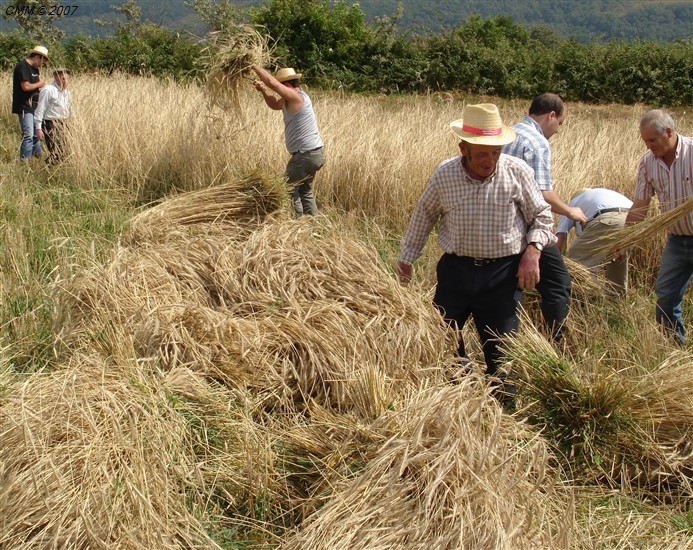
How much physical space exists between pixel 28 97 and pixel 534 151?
22.1 ft

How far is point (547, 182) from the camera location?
4.31 meters

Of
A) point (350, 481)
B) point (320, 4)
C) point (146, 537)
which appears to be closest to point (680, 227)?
point (350, 481)

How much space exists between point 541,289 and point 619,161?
130 inches

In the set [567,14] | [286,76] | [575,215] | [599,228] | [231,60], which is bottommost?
[567,14]

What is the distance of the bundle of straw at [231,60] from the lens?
20.5ft

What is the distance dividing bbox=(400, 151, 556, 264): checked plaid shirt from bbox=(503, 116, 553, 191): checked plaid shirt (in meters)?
0.83

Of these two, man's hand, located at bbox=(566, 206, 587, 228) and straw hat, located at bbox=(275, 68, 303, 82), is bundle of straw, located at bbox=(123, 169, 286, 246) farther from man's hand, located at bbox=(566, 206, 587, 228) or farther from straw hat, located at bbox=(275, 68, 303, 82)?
man's hand, located at bbox=(566, 206, 587, 228)

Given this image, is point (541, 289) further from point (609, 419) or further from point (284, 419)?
point (284, 419)

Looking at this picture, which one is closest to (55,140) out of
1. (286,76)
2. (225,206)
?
(286,76)

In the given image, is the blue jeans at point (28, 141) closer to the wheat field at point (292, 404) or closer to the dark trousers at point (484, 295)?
the wheat field at point (292, 404)

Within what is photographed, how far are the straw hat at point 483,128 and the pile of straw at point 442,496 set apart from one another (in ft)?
3.97

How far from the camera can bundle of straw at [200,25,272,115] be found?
6.25m

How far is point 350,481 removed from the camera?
2.63 metres

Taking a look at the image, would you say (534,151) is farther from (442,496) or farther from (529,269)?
(442,496)
